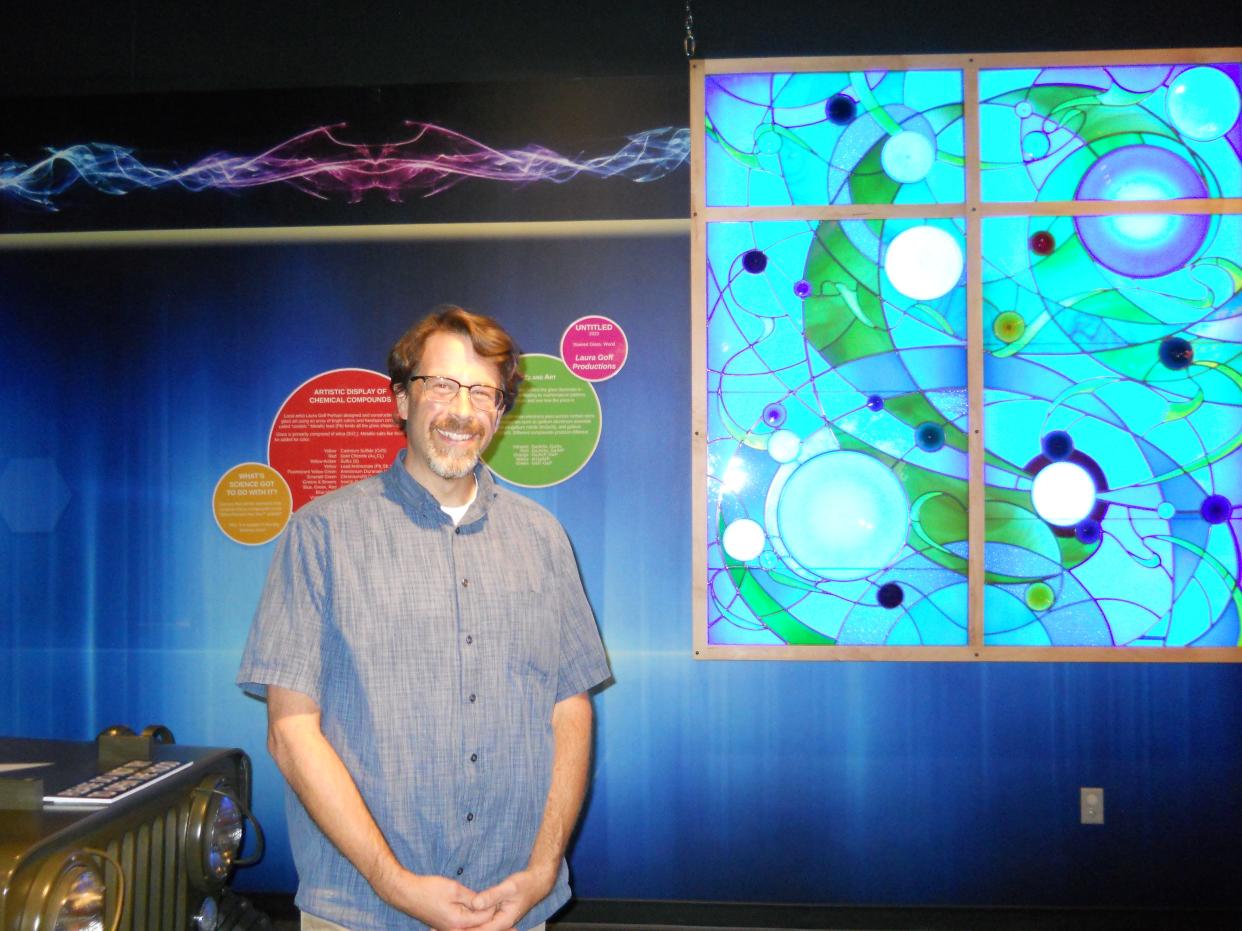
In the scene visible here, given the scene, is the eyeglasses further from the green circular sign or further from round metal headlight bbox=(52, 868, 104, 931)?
the green circular sign

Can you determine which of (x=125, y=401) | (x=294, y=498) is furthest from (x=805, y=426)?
(x=125, y=401)

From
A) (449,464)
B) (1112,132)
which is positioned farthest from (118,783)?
(1112,132)

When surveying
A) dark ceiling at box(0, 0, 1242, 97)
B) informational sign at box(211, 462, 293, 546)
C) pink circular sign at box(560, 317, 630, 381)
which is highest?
dark ceiling at box(0, 0, 1242, 97)

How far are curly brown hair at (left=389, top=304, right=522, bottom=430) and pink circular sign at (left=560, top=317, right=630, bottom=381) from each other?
4.31 ft

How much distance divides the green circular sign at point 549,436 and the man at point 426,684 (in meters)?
1.31

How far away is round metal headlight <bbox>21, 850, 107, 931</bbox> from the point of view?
2.94ft

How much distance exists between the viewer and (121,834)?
1063mm

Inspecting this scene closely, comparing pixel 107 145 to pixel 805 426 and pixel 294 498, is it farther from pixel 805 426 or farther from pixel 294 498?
pixel 805 426

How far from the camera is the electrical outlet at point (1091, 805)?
2.72m

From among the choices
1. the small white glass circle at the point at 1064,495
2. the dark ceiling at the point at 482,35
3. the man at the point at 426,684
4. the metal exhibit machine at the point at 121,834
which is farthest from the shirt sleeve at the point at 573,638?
the dark ceiling at the point at 482,35

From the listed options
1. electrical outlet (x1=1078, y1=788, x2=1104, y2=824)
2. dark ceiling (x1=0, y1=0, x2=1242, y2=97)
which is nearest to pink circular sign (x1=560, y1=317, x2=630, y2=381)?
dark ceiling (x1=0, y1=0, x2=1242, y2=97)

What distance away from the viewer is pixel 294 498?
287cm

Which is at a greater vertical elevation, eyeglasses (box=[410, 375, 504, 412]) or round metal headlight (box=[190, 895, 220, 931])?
eyeglasses (box=[410, 375, 504, 412])

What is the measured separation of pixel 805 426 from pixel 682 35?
1335mm
